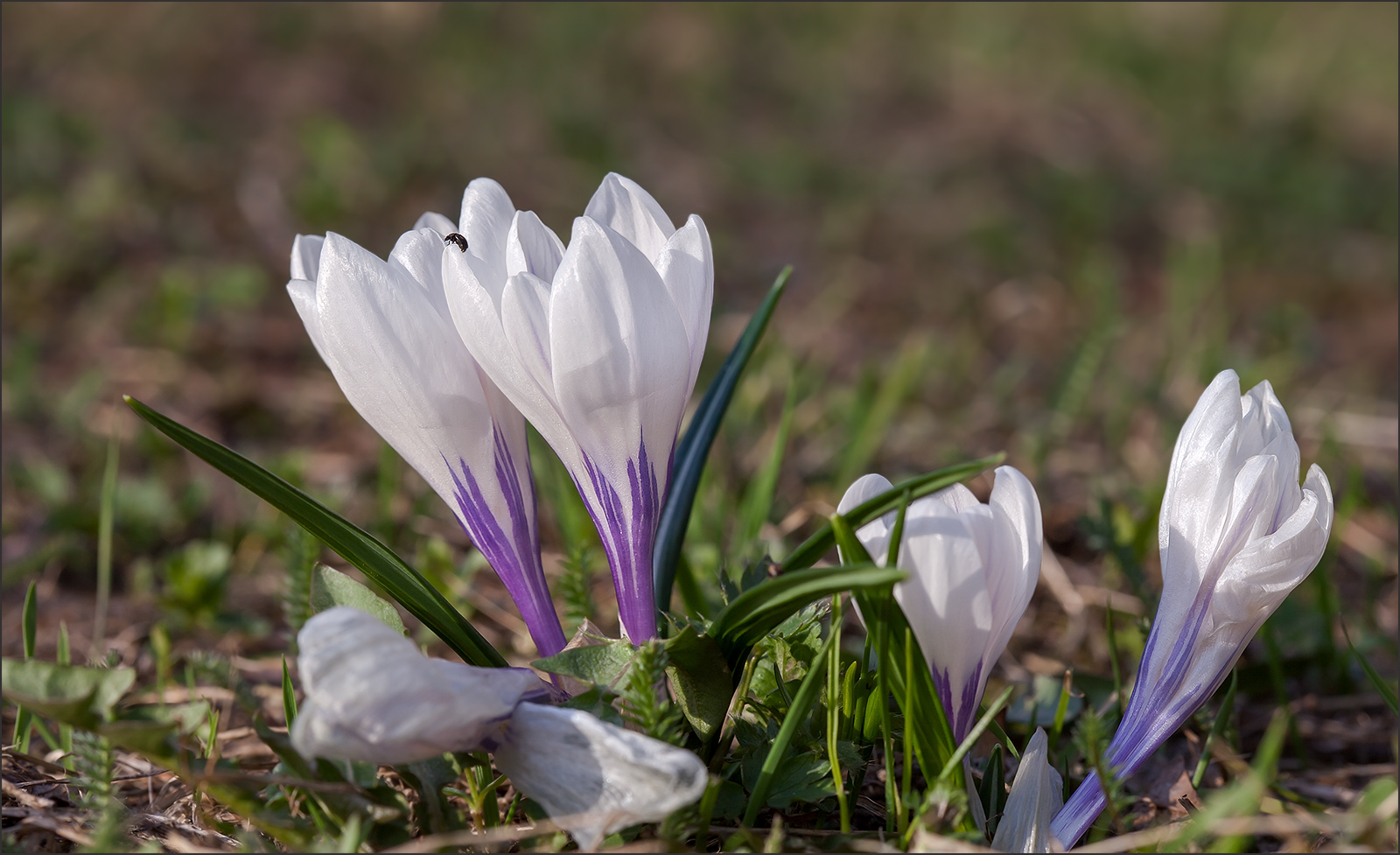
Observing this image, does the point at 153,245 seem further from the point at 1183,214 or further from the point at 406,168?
the point at 1183,214

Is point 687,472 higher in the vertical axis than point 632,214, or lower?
lower

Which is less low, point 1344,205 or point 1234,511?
point 1344,205

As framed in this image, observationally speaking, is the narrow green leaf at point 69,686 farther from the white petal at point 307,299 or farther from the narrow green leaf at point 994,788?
the narrow green leaf at point 994,788

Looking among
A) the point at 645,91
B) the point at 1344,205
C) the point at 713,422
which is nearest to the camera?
the point at 713,422

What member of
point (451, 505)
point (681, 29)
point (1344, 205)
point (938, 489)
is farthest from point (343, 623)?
point (681, 29)

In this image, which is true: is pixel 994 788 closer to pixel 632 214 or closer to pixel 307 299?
pixel 632 214

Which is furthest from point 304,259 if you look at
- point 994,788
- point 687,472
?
point 994,788

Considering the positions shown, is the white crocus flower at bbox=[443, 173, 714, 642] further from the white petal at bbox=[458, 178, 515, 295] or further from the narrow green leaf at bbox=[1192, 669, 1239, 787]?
the narrow green leaf at bbox=[1192, 669, 1239, 787]
